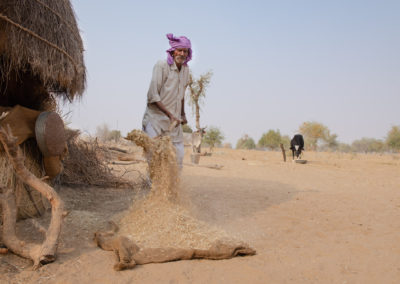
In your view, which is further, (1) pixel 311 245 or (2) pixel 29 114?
(2) pixel 29 114

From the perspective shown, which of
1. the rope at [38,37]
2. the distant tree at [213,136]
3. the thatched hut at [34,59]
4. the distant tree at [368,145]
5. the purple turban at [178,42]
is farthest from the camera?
the distant tree at [368,145]

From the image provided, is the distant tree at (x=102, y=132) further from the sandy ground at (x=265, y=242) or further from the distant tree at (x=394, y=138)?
the distant tree at (x=394, y=138)

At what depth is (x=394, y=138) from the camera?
1224 inches

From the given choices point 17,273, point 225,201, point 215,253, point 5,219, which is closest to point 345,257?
point 215,253

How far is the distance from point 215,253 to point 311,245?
96 cm

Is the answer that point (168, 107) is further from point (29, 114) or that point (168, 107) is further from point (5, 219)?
point (5, 219)

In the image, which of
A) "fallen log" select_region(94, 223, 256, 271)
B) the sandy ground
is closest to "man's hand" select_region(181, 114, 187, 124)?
the sandy ground

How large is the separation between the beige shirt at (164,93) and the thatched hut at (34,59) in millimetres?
834

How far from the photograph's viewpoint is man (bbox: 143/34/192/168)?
12.2 feet

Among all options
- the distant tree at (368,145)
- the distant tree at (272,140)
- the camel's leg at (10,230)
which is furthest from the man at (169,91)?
the distant tree at (368,145)

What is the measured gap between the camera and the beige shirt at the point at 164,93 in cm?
377

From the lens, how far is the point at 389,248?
2.77 metres

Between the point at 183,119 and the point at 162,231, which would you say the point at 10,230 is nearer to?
the point at 162,231

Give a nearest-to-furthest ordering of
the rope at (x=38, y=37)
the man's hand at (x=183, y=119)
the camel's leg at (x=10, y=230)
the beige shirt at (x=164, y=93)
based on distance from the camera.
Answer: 1. the camel's leg at (x=10, y=230)
2. the rope at (x=38, y=37)
3. the beige shirt at (x=164, y=93)
4. the man's hand at (x=183, y=119)
